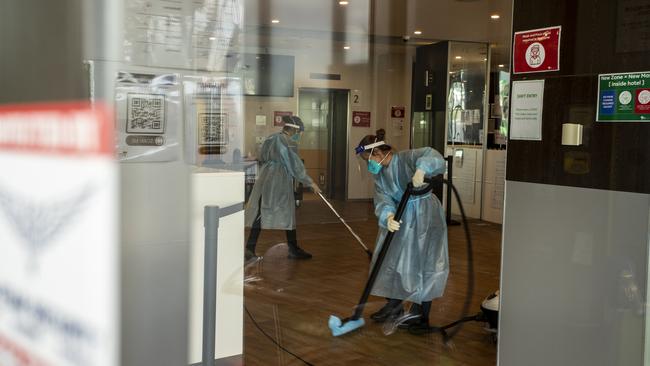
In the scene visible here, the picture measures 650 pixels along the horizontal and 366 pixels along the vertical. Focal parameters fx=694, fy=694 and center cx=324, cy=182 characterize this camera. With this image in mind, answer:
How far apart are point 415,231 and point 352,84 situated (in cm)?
191

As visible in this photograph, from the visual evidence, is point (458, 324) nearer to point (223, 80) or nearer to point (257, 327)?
point (257, 327)

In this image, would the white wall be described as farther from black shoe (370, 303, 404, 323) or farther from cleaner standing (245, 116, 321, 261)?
black shoe (370, 303, 404, 323)

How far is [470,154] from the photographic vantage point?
19.2 feet

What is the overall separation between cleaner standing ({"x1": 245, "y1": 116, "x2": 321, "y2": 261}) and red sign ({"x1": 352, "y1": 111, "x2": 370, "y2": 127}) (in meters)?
0.47

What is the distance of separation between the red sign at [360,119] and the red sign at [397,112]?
217 millimetres

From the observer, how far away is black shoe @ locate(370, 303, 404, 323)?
3.93m

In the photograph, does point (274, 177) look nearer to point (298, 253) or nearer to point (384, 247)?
point (298, 253)

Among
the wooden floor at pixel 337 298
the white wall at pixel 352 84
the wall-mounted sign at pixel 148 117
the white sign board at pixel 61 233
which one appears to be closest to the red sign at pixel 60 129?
the white sign board at pixel 61 233

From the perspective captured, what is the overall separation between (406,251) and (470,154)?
2323mm

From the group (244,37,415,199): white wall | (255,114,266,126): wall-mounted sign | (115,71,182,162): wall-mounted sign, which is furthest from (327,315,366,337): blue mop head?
(115,71,182,162): wall-mounted sign

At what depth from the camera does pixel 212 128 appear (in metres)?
1.87

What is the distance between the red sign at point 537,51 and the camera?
2244 mm

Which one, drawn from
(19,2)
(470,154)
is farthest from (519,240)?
(470,154)

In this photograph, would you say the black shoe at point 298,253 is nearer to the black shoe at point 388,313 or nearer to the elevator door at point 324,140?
the elevator door at point 324,140
